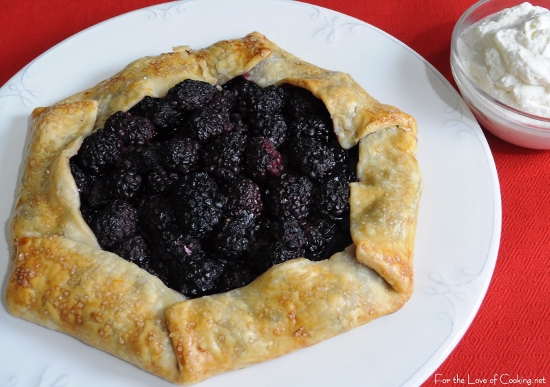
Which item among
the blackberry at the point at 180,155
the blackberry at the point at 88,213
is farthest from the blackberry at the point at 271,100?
the blackberry at the point at 88,213

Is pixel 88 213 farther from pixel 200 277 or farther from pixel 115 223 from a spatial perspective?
pixel 200 277

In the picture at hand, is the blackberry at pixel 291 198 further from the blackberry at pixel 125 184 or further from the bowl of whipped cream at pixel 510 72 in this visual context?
the bowl of whipped cream at pixel 510 72

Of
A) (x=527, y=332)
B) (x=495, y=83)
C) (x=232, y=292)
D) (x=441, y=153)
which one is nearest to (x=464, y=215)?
(x=441, y=153)

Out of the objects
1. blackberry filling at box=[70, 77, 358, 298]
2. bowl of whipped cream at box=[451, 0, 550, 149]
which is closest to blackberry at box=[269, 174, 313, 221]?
blackberry filling at box=[70, 77, 358, 298]

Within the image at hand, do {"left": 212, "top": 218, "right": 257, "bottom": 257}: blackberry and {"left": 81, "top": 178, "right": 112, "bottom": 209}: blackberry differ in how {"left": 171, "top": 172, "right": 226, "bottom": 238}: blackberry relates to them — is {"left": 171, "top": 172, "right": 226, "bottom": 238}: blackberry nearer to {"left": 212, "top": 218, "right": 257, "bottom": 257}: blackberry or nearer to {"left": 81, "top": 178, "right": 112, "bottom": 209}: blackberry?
{"left": 212, "top": 218, "right": 257, "bottom": 257}: blackberry

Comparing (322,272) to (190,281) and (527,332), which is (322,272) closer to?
(190,281)

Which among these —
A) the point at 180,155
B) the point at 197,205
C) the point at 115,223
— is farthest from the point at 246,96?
the point at 115,223
